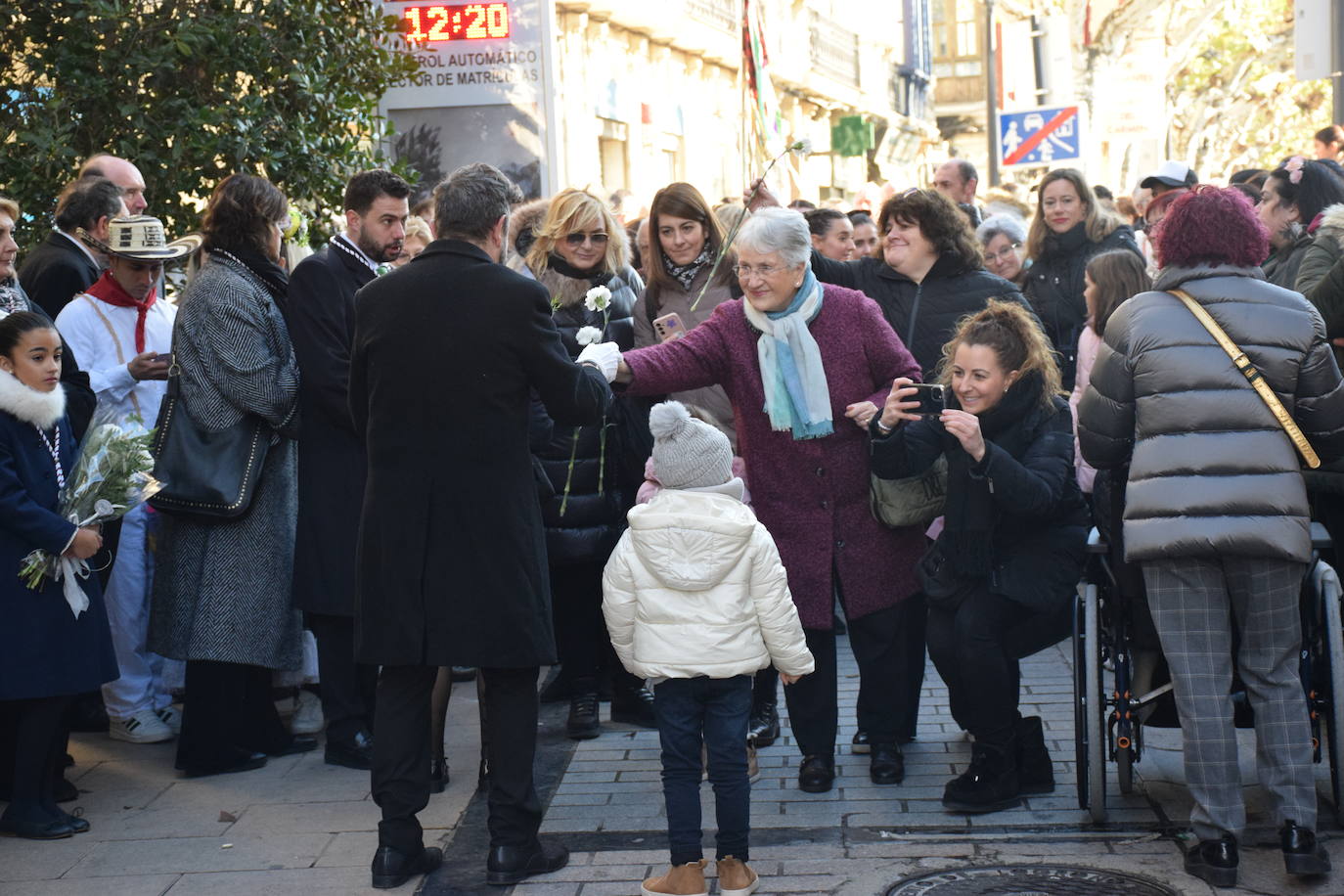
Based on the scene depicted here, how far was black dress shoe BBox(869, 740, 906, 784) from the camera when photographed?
20.2 ft

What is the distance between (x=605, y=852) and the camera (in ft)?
18.0

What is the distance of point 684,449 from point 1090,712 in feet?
5.05

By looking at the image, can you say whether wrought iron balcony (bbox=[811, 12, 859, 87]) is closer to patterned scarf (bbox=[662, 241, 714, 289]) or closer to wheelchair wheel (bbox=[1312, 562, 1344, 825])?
patterned scarf (bbox=[662, 241, 714, 289])

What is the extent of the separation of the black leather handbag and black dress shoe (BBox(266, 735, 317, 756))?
98cm

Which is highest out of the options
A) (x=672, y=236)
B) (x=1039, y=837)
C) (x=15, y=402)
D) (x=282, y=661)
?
(x=672, y=236)

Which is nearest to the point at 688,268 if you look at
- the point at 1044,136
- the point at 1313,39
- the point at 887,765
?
the point at 887,765

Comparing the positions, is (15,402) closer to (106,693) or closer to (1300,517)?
(106,693)

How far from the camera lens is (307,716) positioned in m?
7.01

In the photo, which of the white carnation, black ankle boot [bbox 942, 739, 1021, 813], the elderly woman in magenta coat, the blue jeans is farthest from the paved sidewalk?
the white carnation

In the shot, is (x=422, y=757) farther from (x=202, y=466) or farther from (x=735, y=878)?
(x=202, y=466)

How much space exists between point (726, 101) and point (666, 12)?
17.9ft

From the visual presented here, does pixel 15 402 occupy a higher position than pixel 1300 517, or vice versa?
pixel 15 402

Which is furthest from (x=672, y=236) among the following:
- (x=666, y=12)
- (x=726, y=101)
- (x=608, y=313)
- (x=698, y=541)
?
(x=726, y=101)

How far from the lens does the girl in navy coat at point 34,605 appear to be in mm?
5766
